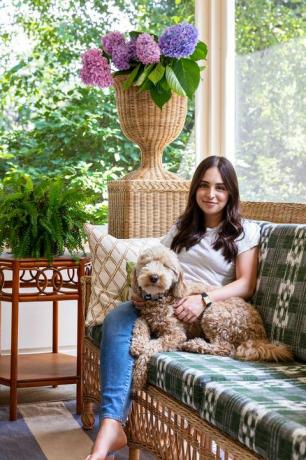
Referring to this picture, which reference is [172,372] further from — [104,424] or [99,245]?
[99,245]

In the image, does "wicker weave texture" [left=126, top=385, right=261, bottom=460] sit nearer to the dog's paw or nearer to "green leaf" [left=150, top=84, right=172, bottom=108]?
the dog's paw

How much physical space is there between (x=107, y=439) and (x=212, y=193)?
98cm

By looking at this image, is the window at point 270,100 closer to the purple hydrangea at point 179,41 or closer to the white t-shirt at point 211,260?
the purple hydrangea at point 179,41

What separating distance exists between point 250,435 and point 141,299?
3.02 ft

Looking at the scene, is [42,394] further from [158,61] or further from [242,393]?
[242,393]

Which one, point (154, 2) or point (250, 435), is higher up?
point (154, 2)

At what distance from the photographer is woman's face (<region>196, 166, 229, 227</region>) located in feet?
9.29

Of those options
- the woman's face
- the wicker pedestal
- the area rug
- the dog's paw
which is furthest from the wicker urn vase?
the dog's paw

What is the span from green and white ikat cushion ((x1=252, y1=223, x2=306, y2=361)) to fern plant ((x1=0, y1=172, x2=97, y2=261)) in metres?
1.01

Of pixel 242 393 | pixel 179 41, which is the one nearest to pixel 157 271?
pixel 242 393

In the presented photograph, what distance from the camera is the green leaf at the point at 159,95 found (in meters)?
3.55

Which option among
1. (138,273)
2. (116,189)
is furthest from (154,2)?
(138,273)

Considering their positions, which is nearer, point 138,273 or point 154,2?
point 138,273

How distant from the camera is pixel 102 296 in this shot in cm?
299
